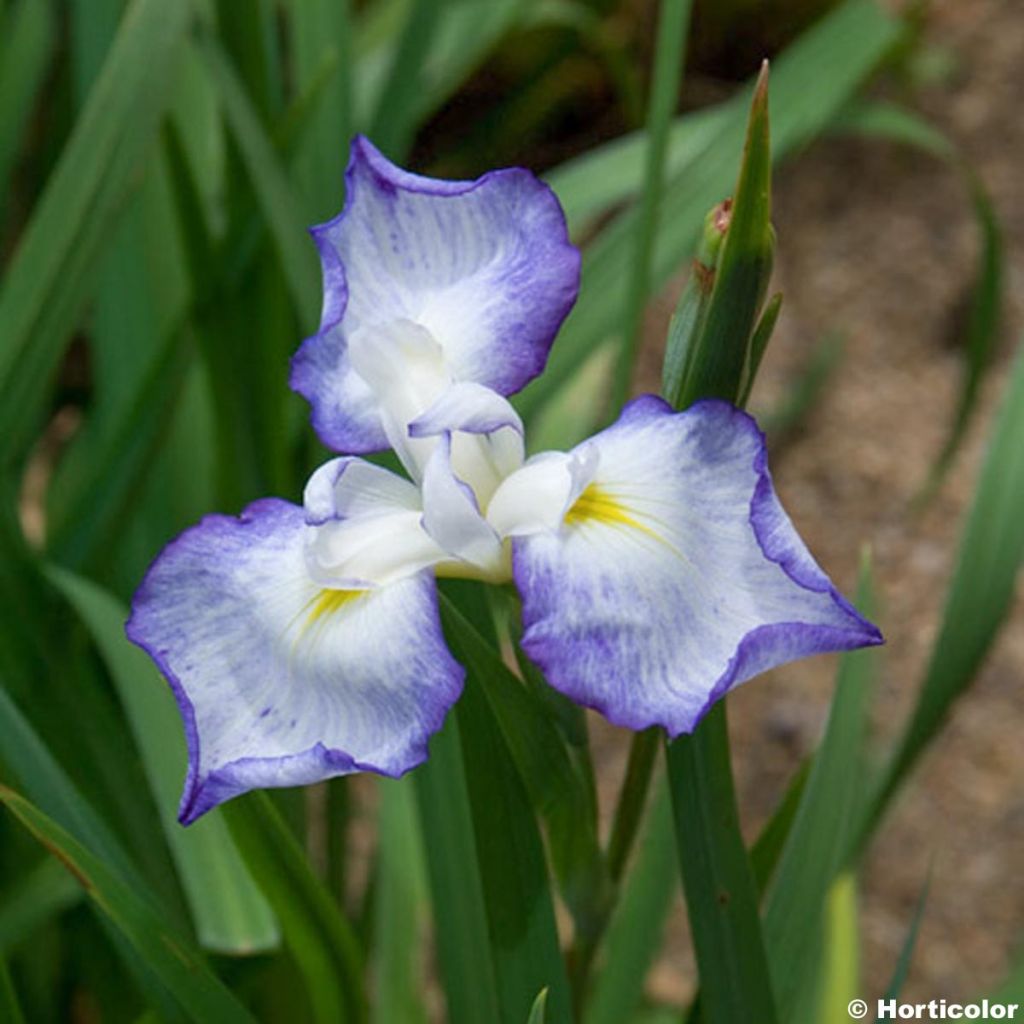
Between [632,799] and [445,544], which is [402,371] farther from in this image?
[632,799]

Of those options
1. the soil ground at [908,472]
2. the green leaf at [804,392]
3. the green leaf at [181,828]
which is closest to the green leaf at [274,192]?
the green leaf at [181,828]

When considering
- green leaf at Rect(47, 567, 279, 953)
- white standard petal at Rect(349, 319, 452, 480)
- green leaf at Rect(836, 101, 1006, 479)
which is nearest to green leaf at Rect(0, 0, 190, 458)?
green leaf at Rect(47, 567, 279, 953)

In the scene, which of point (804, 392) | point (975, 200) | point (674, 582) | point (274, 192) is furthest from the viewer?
point (804, 392)

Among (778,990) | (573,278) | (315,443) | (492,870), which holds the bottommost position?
(778,990)

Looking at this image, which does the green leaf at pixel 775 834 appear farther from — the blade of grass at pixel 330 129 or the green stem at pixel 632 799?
the blade of grass at pixel 330 129

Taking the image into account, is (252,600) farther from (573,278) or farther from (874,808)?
(874,808)

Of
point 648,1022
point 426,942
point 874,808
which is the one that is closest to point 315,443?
point 874,808

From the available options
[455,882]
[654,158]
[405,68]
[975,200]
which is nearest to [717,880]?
[455,882]
